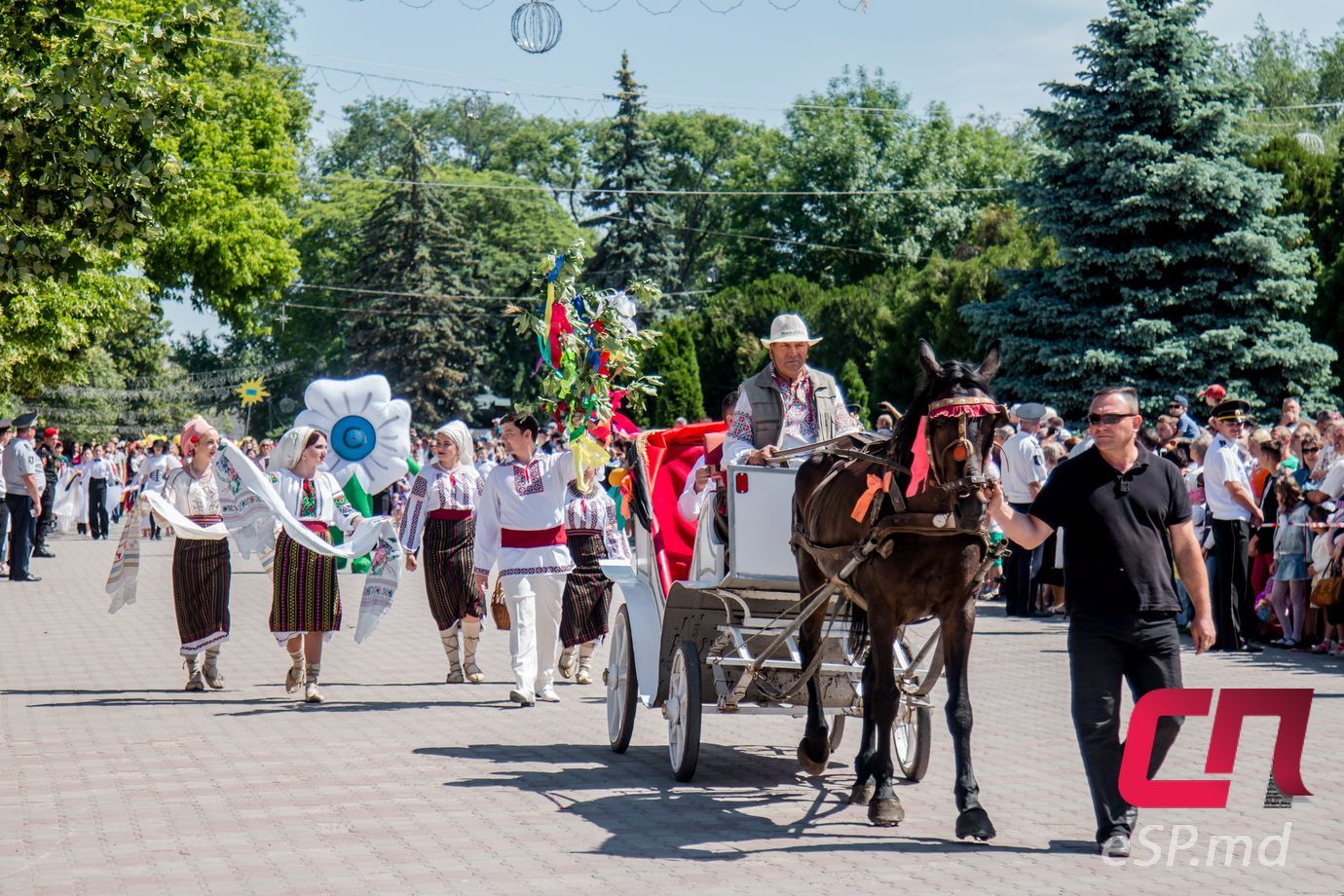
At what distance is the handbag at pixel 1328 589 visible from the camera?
13641 mm

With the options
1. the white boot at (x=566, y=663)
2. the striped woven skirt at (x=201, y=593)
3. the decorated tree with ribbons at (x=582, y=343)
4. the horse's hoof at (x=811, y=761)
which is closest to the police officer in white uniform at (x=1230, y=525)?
the white boot at (x=566, y=663)

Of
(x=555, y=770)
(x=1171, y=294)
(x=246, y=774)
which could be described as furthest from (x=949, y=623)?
(x=1171, y=294)

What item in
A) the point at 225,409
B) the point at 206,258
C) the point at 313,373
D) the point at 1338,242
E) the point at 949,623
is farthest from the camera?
the point at 225,409

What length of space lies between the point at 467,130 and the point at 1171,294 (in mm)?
60103

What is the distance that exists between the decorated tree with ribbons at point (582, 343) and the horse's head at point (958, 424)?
3.99m

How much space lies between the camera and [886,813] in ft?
24.4

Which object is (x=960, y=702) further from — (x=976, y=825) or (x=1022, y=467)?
(x=1022, y=467)

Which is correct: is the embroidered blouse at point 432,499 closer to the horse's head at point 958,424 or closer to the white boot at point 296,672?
the white boot at point 296,672

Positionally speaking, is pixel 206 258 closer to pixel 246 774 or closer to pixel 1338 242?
pixel 1338 242

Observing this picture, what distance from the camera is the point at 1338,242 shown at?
107ft

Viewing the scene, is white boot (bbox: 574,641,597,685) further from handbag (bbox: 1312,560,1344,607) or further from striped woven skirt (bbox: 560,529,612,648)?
handbag (bbox: 1312,560,1344,607)

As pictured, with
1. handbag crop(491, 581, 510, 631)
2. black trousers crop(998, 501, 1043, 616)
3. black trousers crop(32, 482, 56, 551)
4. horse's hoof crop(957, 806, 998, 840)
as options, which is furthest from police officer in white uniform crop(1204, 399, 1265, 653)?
black trousers crop(32, 482, 56, 551)

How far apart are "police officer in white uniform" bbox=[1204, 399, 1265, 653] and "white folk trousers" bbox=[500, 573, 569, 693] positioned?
620 centimetres

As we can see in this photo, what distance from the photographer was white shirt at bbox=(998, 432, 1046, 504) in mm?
17750
